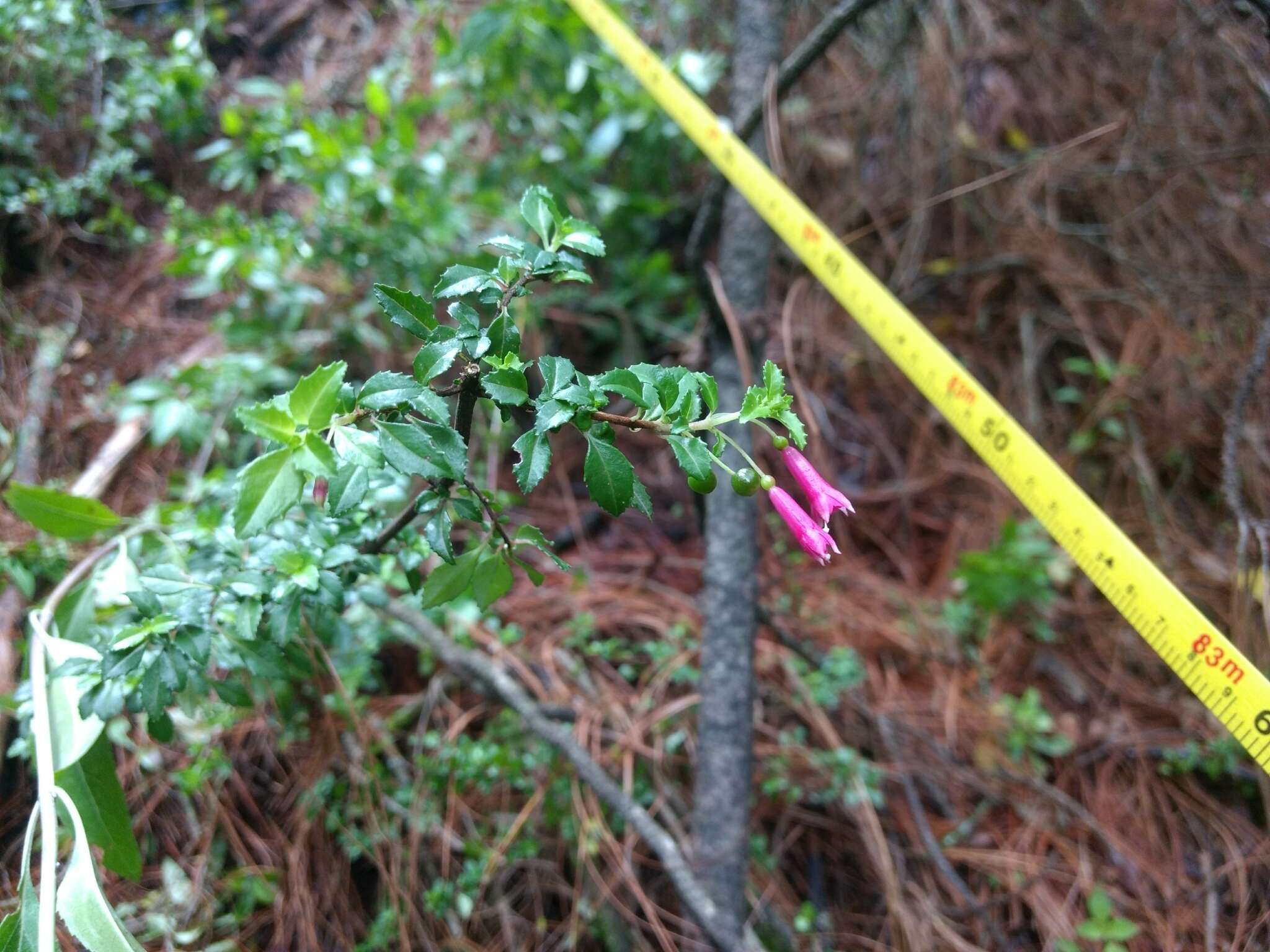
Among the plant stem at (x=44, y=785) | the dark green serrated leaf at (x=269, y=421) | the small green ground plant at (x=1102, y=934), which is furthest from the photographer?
the small green ground plant at (x=1102, y=934)

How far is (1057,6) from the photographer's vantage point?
296 cm

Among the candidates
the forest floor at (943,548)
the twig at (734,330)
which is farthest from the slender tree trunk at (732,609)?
the forest floor at (943,548)

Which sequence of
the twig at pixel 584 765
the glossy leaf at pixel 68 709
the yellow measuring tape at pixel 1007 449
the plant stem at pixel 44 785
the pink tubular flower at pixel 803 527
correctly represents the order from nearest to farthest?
the pink tubular flower at pixel 803 527, the plant stem at pixel 44 785, the glossy leaf at pixel 68 709, the yellow measuring tape at pixel 1007 449, the twig at pixel 584 765

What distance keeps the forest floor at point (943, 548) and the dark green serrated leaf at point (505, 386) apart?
3.33 feet

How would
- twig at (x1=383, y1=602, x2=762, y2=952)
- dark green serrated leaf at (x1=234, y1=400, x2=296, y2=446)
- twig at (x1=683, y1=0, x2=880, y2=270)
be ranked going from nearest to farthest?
dark green serrated leaf at (x1=234, y1=400, x2=296, y2=446) < twig at (x1=383, y1=602, x2=762, y2=952) < twig at (x1=683, y1=0, x2=880, y2=270)

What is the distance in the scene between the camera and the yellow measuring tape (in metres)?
1.21

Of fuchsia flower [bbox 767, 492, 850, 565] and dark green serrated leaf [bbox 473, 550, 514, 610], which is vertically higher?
dark green serrated leaf [bbox 473, 550, 514, 610]

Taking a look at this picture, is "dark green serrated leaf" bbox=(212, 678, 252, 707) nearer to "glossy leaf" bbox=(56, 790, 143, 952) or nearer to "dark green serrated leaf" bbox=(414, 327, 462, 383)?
"glossy leaf" bbox=(56, 790, 143, 952)

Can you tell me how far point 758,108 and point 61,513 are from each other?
175 cm

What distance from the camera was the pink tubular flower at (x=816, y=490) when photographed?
868 mm

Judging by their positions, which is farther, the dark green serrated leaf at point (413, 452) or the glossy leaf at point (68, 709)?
the glossy leaf at point (68, 709)

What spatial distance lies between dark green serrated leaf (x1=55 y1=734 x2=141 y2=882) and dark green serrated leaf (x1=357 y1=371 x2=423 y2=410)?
2.55ft

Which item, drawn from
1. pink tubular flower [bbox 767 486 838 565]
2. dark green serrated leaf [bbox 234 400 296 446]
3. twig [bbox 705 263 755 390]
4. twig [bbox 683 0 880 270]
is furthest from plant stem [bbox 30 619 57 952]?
twig [bbox 683 0 880 270]

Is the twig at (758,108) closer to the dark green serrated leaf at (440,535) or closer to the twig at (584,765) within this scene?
the twig at (584,765)
